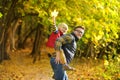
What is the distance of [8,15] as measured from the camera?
17203 millimetres

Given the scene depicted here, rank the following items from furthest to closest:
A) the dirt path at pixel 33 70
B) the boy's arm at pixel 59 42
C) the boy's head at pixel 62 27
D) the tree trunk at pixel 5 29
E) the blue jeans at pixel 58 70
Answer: the tree trunk at pixel 5 29 → the dirt path at pixel 33 70 → the blue jeans at pixel 58 70 → the boy's head at pixel 62 27 → the boy's arm at pixel 59 42

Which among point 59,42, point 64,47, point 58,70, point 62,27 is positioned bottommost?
point 58,70

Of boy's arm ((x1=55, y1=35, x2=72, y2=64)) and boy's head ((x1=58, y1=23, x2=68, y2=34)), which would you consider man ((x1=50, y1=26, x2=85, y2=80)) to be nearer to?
boy's arm ((x1=55, y1=35, x2=72, y2=64))

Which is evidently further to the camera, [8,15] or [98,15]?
[8,15]

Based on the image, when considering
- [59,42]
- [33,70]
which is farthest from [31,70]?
[59,42]

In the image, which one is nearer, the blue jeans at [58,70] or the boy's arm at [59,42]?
the boy's arm at [59,42]

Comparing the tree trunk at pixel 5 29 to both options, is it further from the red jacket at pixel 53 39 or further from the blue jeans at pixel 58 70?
the blue jeans at pixel 58 70

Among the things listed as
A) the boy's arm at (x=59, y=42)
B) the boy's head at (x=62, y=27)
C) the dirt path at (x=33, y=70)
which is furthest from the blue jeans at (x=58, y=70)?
the dirt path at (x=33, y=70)

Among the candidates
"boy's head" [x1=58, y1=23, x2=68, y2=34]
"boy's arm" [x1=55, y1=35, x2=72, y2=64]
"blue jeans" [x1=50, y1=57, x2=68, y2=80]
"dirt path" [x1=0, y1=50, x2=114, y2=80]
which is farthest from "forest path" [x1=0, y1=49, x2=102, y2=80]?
"boy's arm" [x1=55, y1=35, x2=72, y2=64]

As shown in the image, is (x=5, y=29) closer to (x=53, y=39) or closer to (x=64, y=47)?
(x=53, y=39)

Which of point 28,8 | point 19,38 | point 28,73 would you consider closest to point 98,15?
point 28,8

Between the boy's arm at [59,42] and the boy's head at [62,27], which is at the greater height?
the boy's head at [62,27]

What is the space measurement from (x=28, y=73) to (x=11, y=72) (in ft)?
2.62

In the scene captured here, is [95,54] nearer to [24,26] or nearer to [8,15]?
[24,26]
